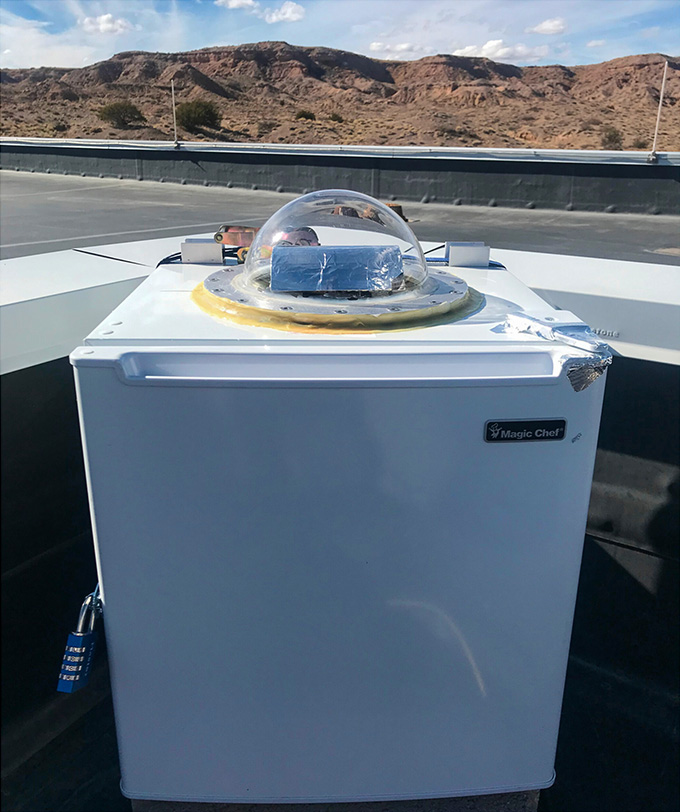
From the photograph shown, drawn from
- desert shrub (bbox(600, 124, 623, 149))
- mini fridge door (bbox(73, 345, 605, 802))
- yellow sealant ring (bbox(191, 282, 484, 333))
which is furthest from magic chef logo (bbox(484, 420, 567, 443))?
desert shrub (bbox(600, 124, 623, 149))

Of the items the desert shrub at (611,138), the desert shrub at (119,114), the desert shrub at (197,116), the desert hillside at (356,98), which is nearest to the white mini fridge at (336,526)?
the desert hillside at (356,98)

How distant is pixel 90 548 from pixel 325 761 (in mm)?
1412

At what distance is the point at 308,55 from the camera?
298 feet

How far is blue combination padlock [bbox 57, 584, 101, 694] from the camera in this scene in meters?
1.88

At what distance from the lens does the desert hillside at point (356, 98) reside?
53.0 metres

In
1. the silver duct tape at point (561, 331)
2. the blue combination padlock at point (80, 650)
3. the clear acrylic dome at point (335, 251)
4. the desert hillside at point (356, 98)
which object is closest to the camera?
the silver duct tape at point (561, 331)

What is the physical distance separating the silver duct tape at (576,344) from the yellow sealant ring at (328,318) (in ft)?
0.69

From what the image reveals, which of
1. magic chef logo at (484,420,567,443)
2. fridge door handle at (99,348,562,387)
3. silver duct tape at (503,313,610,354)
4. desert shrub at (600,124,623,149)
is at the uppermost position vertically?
desert shrub at (600,124,623,149)

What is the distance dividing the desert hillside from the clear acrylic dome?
47.6m

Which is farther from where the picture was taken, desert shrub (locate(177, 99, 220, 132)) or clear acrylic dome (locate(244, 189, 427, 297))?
desert shrub (locate(177, 99, 220, 132))

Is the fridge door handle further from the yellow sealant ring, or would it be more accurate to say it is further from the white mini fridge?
the yellow sealant ring

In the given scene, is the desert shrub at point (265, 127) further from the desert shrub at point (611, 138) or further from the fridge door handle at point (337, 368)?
the fridge door handle at point (337, 368)

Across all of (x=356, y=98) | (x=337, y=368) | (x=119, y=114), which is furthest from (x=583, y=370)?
(x=356, y=98)

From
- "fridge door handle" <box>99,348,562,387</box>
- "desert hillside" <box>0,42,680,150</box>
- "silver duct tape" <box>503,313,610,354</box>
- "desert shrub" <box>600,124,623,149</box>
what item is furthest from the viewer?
"desert hillside" <box>0,42,680,150</box>
